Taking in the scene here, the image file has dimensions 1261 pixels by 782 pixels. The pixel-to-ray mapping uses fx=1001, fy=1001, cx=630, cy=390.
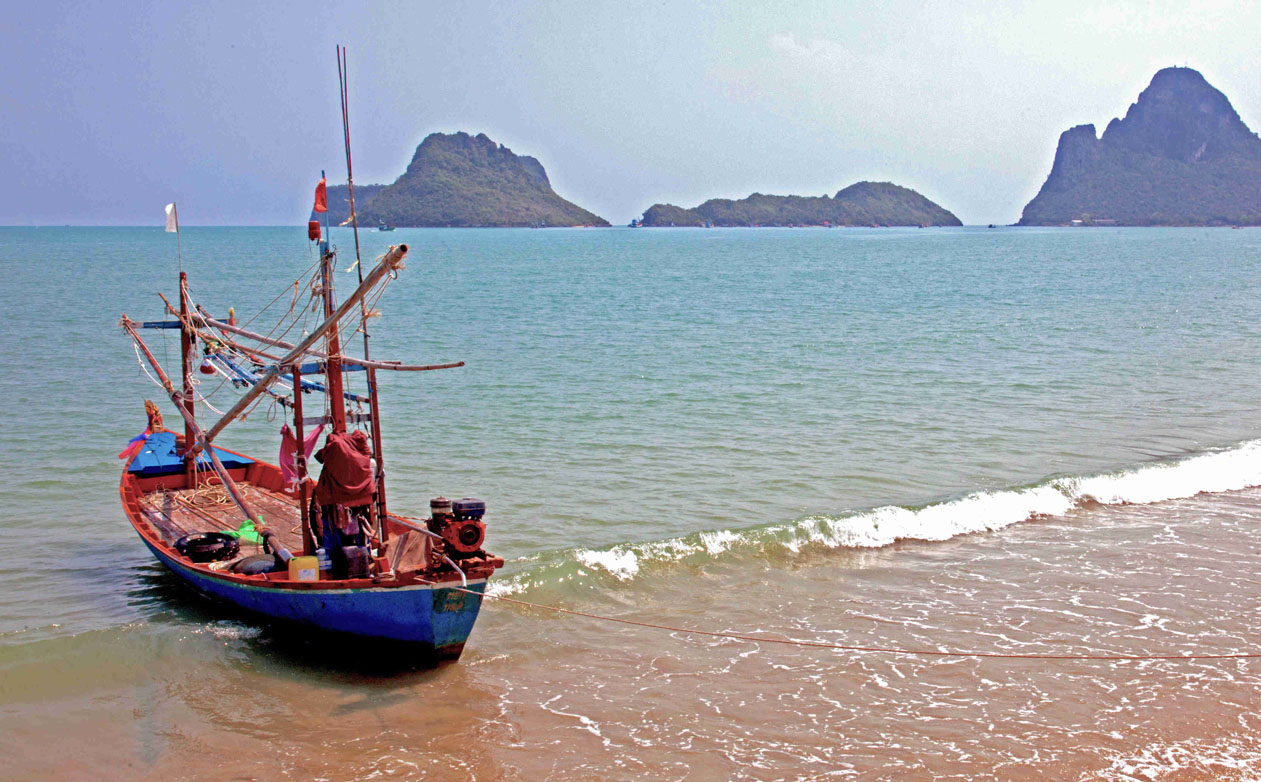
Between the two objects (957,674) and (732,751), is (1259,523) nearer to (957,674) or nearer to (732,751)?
(957,674)

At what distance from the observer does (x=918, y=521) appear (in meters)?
15.7

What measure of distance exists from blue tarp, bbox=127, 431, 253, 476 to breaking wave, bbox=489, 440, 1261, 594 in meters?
5.93

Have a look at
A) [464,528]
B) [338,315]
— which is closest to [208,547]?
[338,315]

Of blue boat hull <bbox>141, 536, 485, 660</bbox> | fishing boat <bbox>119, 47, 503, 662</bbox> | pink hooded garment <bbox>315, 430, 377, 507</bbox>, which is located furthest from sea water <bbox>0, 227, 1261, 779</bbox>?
pink hooded garment <bbox>315, 430, 377, 507</bbox>

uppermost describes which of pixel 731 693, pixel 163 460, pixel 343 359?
pixel 343 359

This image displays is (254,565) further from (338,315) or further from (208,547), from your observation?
(338,315)

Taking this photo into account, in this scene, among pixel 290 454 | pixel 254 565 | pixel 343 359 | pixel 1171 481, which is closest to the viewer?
pixel 343 359

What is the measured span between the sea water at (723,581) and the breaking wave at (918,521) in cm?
6

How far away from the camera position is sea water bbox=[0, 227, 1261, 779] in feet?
31.1

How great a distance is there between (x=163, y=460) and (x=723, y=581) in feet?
31.4

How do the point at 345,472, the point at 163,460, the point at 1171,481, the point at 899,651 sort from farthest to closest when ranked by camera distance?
the point at 1171,481 < the point at 163,460 < the point at 899,651 < the point at 345,472

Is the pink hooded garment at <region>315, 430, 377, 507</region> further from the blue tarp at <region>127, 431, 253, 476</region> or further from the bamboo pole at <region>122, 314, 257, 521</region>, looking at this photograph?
the blue tarp at <region>127, 431, 253, 476</region>

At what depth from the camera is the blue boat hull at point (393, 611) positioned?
10445 mm

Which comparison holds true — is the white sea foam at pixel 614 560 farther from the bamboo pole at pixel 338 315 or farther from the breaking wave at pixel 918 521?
the bamboo pole at pixel 338 315
